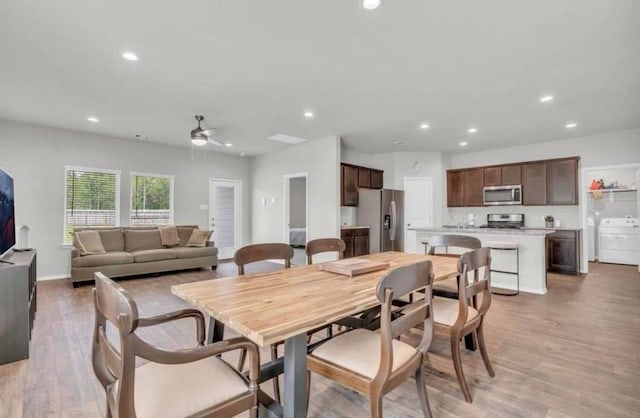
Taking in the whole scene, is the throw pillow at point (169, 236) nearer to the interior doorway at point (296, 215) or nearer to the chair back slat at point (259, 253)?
the interior doorway at point (296, 215)

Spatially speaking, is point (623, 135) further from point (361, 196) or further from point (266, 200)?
point (266, 200)

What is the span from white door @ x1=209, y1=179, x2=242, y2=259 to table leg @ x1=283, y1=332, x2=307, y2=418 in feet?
22.4

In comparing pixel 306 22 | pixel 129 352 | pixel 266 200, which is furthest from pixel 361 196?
pixel 129 352

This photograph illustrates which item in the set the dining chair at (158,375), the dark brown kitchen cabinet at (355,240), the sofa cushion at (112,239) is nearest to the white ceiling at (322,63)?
the sofa cushion at (112,239)

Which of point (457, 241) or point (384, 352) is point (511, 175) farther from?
point (384, 352)

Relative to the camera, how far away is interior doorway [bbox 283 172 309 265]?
7023 millimetres

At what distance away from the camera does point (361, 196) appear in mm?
6996

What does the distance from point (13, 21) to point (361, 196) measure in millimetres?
5831

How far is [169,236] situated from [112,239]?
0.97 m

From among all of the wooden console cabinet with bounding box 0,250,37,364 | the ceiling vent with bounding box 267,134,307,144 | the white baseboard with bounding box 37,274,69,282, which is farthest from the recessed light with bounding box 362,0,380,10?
the white baseboard with bounding box 37,274,69,282

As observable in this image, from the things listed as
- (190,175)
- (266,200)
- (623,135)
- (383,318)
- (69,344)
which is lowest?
(69,344)

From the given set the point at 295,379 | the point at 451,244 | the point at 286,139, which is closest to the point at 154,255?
the point at 286,139

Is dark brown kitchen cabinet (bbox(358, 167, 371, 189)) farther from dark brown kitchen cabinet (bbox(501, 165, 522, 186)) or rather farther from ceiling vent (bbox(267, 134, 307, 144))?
dark brown kitchen cabinet (bbox(501, 165, 522, 186))

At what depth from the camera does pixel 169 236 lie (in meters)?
6.26
